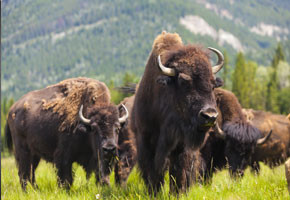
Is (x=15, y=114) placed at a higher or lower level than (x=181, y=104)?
lower

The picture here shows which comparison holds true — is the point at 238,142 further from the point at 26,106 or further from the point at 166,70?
the point at 26,106

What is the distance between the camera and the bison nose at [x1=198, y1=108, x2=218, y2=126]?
4.11 meters

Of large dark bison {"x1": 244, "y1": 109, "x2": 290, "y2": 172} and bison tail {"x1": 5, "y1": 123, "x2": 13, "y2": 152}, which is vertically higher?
bison tail {"x1": 5, "y1": 123, "x2": 13, "y2": 152}

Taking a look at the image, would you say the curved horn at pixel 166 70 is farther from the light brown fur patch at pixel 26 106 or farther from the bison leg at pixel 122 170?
the light brown fur patch at pixel 26 106

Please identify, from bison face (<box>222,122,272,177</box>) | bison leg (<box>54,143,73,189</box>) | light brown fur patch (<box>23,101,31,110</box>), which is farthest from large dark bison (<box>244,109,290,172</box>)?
light brown fur patch (<box>23,101,31,110</box>)

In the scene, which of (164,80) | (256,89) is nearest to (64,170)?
(164,80)

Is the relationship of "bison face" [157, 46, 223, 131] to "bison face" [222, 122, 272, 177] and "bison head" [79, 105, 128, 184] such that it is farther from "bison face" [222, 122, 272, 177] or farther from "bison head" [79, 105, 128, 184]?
"bison face" [222, 122, 272, 177]

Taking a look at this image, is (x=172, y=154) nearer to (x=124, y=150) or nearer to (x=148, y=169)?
(x=148, y=169)

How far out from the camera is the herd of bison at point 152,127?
4.59 m

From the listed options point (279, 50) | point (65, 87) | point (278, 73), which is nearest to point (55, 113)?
point (65, 87)

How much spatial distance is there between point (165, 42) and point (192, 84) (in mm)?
1378

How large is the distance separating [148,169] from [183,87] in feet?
4.69

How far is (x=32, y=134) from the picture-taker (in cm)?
788

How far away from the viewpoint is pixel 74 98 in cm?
760
